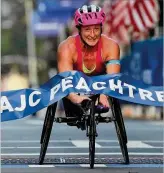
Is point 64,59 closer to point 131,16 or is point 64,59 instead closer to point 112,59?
point 112,59

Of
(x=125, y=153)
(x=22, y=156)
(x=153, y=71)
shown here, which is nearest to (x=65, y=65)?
(x=125, y=153)

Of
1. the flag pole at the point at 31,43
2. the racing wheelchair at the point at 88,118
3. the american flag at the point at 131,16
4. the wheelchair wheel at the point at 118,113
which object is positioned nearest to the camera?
the racing wheelchair at the point at 88,118

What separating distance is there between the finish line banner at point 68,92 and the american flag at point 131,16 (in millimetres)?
24995

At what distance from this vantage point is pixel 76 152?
15438 mm

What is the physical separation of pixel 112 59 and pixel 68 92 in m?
0.77

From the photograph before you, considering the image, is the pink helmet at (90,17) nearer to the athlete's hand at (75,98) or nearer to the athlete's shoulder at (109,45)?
the athlete's shoulder at (109,45)

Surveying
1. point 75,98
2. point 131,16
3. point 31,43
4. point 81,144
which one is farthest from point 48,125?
point 31,43

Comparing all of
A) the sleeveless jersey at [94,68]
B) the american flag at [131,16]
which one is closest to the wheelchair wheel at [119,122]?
the sleeveless jersey at [94,68]

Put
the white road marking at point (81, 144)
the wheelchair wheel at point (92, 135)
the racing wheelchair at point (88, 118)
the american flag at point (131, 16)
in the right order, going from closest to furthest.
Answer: the wheelchair wheel at point (92, 135) < the racing wheelchair at point (88, 118) < the white road marking at point (81, 144) < the american flag at point (131, 16)

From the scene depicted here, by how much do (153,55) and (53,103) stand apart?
2330 cm

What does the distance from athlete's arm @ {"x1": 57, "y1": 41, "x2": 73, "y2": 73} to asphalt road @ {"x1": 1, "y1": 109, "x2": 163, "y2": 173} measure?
110 cm

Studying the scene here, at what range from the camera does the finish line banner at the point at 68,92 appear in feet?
40.3

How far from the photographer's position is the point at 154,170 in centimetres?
1228

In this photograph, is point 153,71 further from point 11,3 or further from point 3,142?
point 11,3
